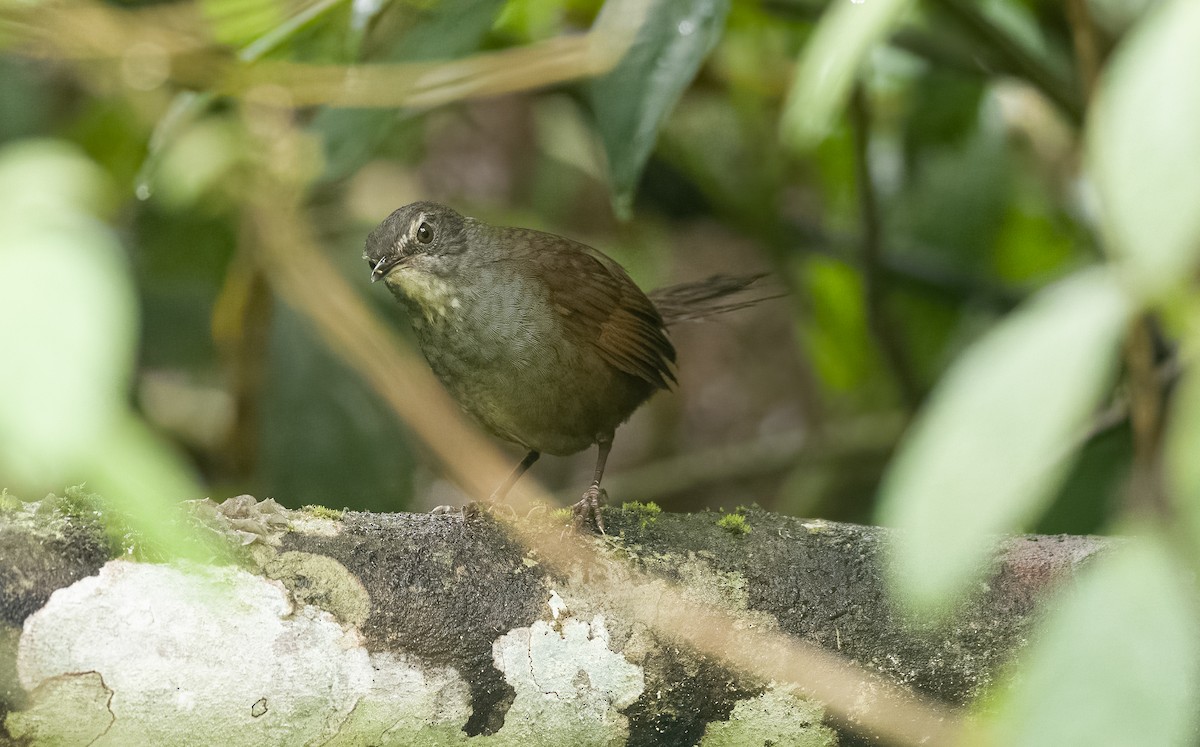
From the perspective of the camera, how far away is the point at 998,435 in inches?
32.2

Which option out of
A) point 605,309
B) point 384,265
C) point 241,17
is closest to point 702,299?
point 605,309

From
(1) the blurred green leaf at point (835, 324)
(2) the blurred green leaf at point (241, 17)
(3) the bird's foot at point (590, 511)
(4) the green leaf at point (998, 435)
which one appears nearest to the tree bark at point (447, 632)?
(3) the bird's foot at point (590, 511)

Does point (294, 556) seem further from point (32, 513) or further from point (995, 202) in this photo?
point (995, 202)

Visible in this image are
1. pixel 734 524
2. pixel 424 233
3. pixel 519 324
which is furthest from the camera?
pixel 424 233

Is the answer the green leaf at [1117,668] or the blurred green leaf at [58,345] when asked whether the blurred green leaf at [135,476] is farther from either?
the green leaf at [1117,668]

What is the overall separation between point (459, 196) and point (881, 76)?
235 cm

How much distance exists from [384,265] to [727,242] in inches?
159

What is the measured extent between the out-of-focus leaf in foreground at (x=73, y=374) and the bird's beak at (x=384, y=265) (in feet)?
7.84

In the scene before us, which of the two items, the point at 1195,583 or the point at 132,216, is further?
the point at 132,216

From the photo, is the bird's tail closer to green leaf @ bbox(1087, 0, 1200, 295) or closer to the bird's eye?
the bird's eye

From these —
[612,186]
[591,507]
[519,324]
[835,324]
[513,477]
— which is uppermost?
[612,186]

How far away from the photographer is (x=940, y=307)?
5133mm

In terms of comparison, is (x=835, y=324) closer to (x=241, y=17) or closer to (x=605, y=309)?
(x=605, y=309)

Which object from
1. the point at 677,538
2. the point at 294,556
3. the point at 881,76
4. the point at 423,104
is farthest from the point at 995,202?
the point at 294,556
